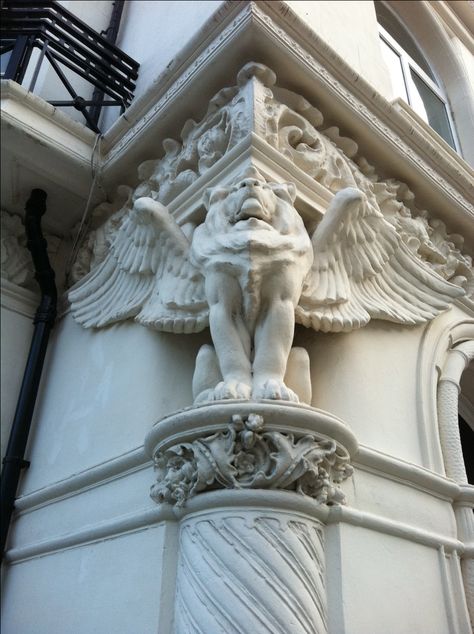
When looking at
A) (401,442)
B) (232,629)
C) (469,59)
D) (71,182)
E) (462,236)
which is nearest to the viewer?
(232,629)

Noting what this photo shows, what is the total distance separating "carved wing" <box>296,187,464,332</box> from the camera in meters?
2.52

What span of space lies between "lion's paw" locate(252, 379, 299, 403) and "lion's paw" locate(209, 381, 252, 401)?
0.12ft

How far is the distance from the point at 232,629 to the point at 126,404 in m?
1.31

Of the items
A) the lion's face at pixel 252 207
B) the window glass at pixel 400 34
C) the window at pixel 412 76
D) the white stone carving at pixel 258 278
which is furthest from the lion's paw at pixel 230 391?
the window glass at pixel 400 34

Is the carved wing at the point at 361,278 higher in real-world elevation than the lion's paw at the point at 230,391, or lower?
higher

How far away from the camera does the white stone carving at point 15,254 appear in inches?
145

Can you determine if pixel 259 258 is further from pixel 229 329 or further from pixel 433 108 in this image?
pixel 433 108

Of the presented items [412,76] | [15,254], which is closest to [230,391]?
[15,254]

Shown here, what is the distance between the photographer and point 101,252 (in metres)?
3.58

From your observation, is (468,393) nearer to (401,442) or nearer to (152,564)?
(401,442)

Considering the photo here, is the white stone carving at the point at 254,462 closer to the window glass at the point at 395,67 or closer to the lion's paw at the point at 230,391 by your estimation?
the lion's paw at the point at 230,391

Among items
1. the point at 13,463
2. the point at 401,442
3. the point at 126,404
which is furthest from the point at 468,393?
the point at 13,463

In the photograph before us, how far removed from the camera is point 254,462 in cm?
195

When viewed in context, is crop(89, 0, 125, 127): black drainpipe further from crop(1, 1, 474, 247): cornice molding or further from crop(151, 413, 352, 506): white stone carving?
crop(151, 413, 352, 506): white stone carving
